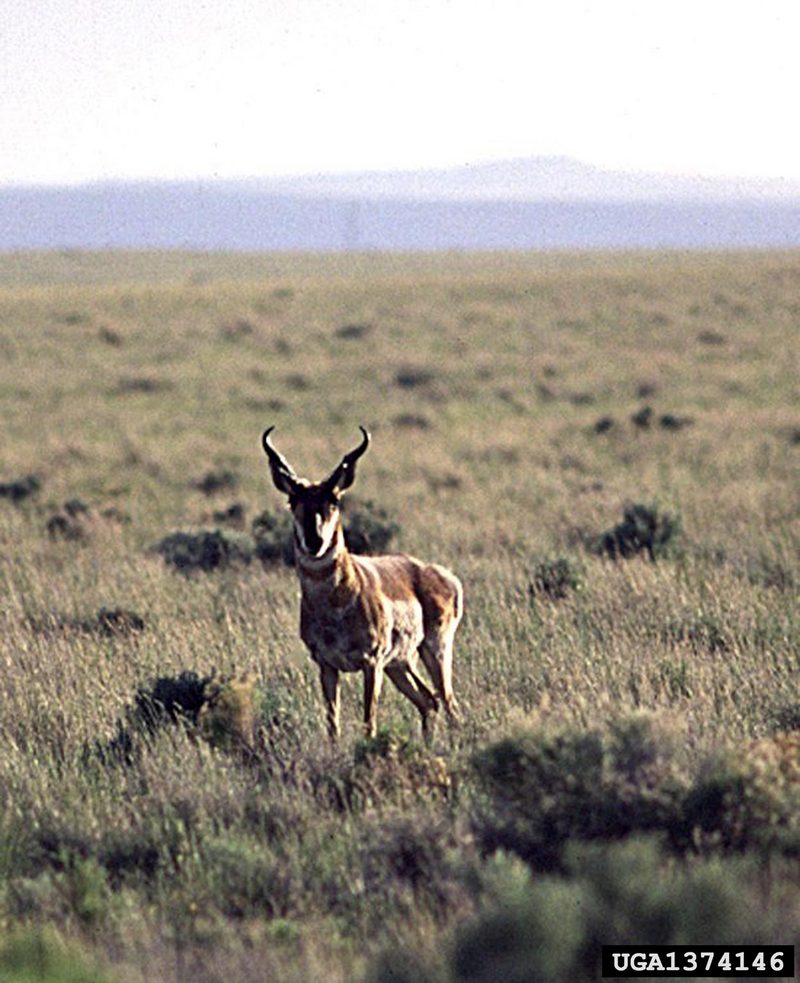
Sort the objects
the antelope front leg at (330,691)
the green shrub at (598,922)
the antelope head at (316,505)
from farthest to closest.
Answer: the antelope front leg at (330,691) < the antelope head at (316,505) < the green shrub at (598,922)

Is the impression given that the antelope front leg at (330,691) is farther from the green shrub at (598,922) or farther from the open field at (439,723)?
the green shrub at (598,922)

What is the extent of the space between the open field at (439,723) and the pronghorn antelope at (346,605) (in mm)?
292

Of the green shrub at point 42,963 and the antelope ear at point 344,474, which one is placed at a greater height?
the antelope ear at point 344,474

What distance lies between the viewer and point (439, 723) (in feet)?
27.5

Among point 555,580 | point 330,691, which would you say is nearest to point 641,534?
point 555,580

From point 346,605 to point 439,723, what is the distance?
3.44 ft

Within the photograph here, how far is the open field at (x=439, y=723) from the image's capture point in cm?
516

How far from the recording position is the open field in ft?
16.9

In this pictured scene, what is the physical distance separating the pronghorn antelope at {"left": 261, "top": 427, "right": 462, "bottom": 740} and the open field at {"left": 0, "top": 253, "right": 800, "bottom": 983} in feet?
0.96

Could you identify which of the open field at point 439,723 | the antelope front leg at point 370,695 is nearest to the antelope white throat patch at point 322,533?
the antelope front leg at point 370,695

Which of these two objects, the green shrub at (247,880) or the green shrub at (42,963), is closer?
the green shrub at (42,963)

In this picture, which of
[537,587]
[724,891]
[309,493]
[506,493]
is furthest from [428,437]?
[724,891]

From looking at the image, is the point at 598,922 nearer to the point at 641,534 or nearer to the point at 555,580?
the point at 555,580

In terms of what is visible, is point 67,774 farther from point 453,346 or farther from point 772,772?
point 453,346
